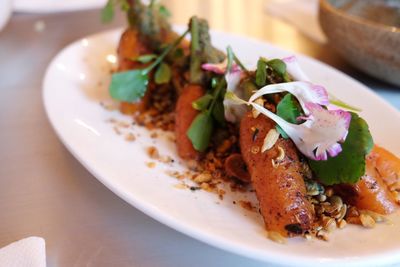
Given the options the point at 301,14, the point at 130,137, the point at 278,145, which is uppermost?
the point at 278,145

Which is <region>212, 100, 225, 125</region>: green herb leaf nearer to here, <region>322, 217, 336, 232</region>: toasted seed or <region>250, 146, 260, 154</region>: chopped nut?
<region>250, 146, 260, 154</region>: chopped nut


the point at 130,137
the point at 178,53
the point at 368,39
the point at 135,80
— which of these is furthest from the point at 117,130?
the point at 368,39

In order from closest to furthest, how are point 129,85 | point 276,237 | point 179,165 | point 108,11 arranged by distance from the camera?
point 276,237 → point 179,165 → point 129,85 → point 108,11

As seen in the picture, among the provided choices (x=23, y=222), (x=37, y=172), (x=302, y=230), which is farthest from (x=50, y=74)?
(x=302, y=230)

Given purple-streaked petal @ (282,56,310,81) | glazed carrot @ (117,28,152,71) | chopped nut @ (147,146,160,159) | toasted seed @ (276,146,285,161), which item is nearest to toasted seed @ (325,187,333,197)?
toasted seed @ (276,146,285,161)

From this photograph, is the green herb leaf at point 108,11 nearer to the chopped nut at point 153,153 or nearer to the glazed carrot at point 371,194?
the chopped nut at point 153,153

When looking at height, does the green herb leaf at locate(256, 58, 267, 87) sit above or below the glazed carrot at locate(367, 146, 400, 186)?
above

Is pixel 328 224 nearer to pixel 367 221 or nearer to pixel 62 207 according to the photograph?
pixel 367 221
